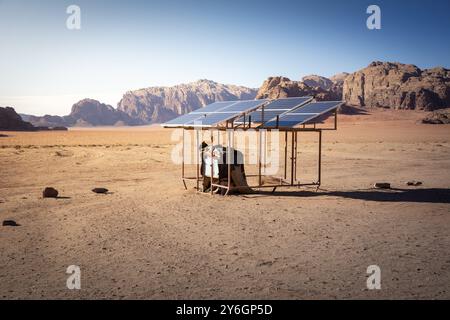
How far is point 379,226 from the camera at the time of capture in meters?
10.1

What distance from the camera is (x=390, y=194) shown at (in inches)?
563

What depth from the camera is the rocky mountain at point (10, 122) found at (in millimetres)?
97756

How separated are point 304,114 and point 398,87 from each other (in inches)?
5062

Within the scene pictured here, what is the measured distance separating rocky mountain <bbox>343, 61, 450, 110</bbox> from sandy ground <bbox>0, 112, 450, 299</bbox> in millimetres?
111082

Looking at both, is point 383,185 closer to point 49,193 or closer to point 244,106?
point 244,106

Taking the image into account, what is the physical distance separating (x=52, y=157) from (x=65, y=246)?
20379 mm

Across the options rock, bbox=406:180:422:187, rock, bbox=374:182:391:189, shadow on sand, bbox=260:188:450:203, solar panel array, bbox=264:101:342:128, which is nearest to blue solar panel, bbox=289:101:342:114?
solar panel array, bbox=264:101:342:128

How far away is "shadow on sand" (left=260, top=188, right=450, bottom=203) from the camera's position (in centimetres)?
1341

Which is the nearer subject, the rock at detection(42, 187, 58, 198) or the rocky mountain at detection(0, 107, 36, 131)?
the rock at detection(42, 187, 58, 198)

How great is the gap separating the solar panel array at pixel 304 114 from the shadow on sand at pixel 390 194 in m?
2.39

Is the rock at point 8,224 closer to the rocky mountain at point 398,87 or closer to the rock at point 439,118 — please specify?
the rock at point 439,118

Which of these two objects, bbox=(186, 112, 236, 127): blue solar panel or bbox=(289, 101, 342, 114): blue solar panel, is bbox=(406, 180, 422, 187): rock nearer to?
bbox=(289, 101, 342, 114): blue solar panel

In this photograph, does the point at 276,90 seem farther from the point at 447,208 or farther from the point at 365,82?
the point at 447,208

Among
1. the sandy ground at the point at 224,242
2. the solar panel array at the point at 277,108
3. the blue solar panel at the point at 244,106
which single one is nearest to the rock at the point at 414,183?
the sandy ground at the point at 224,242
